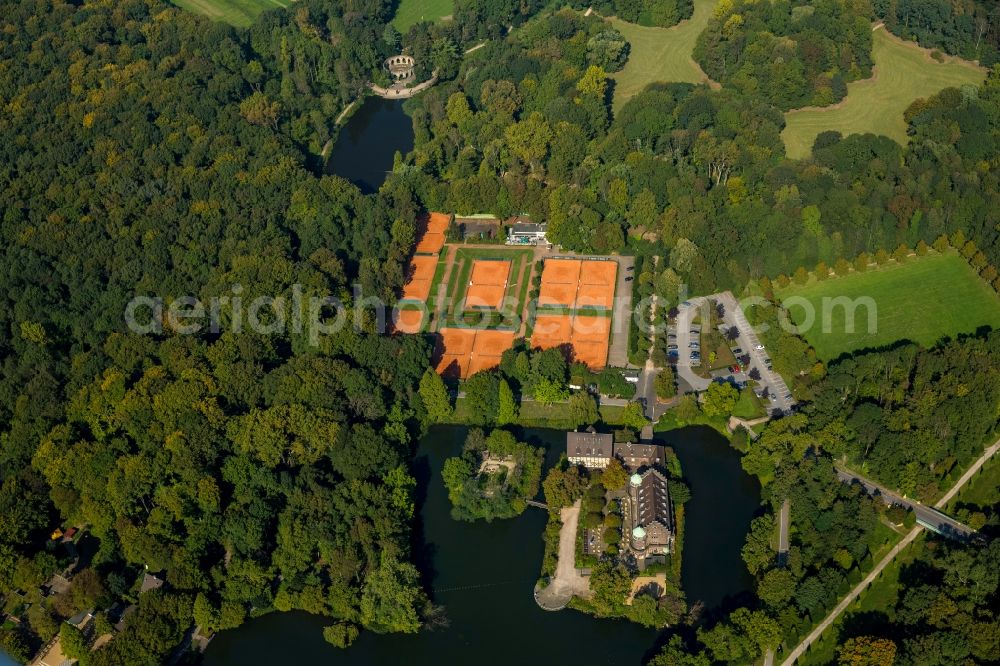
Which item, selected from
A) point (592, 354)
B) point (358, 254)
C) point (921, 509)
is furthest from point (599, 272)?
point (921, 509)

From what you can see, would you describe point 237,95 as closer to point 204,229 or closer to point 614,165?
point 204,229

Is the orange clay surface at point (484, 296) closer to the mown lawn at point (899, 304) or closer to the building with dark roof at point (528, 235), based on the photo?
the building with dark roof at point (528, 235)

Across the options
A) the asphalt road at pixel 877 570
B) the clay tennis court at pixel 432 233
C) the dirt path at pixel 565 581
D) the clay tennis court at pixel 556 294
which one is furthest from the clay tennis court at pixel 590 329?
the asphalt road at pixel 877 570

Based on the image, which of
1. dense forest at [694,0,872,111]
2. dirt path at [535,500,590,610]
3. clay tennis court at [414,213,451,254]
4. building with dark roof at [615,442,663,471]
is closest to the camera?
dirt path at [535,500,590,610]

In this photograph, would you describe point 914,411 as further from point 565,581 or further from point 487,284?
point 487,284

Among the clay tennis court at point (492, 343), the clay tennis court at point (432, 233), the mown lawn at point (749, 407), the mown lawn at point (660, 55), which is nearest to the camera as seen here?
the mown lawn at point (749, 407)

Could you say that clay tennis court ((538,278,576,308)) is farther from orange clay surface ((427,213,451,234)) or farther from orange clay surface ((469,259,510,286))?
orange clay surface ((427,213,451,234))

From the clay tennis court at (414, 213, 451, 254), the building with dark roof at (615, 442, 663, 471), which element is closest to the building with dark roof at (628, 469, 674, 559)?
the building with dark roof at (615, 442, 663, 471)
